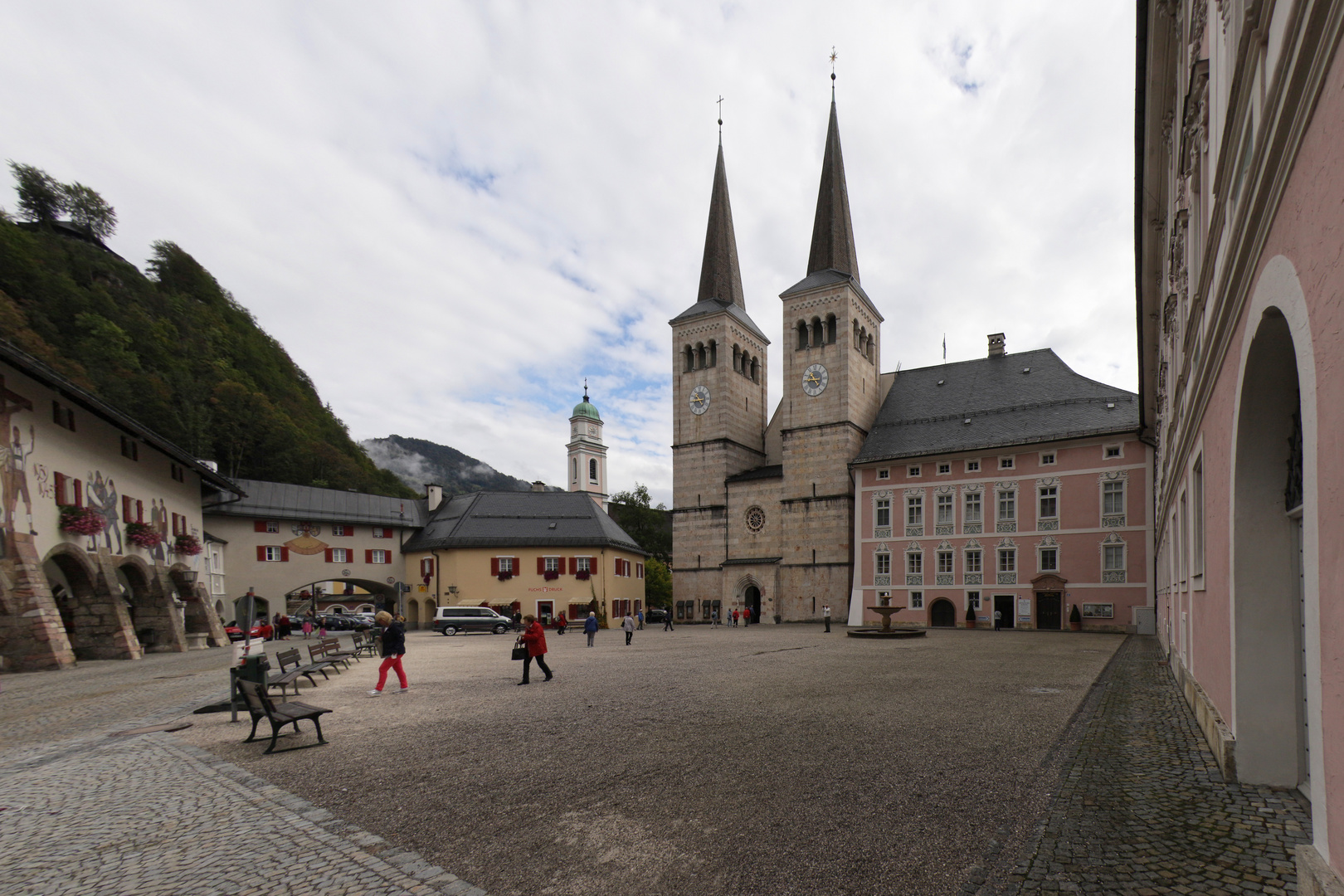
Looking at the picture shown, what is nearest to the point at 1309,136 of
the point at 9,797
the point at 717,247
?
the point at 9,797

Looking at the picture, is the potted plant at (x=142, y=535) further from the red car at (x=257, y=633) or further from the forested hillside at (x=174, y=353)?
the forested hillside at (x=174, y=353)

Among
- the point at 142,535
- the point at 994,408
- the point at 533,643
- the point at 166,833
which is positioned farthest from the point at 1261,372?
the point at 994,408

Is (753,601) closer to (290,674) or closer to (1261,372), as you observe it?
(290,674)

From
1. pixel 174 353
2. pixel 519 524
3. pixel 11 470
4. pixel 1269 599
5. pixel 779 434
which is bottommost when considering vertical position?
pixel 519 524

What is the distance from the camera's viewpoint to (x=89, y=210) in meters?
75.0

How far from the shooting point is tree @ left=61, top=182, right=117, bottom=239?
243 ft

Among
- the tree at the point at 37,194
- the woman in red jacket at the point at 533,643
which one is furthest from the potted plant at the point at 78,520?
the tree at the point at 37,194

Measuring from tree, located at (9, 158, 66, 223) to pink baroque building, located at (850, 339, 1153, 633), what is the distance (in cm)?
7887

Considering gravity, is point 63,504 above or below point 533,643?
above

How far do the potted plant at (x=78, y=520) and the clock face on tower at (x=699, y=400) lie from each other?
3584cm

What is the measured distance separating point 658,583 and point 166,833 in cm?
7230

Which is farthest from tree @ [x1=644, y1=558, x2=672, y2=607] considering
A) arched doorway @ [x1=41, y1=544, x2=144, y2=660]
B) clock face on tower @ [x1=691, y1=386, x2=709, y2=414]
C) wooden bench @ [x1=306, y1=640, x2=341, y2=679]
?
wooden bench @ [x1=306, y1=640, x2=341, y2=679]

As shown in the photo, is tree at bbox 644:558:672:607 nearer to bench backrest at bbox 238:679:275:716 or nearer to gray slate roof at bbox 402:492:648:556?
gray slate roof at bbox 402:492:648:556

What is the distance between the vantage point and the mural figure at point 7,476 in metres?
A: 18.3
